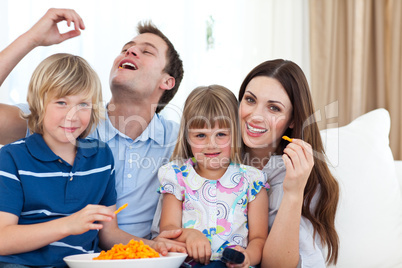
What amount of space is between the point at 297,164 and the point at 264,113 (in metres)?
0.31

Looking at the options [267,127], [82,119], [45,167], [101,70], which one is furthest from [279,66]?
[101,70]

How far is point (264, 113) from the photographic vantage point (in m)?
1.61

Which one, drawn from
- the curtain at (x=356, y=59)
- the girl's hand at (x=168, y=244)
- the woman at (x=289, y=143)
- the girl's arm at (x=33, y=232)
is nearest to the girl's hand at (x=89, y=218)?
the girl's arm at (x=33, y=232)

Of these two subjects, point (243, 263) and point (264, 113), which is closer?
point (243, 263)

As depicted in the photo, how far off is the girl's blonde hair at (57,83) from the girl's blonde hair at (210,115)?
0.34m

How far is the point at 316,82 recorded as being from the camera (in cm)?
296

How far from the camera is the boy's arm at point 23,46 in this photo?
1.51 m


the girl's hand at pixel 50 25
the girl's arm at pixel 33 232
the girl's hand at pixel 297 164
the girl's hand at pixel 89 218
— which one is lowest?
the girl's arm at pixel 33 232

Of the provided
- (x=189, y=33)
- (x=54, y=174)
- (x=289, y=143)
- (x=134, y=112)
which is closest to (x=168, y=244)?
(x=54, y=174)

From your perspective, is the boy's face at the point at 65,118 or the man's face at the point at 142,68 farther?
the man's face at the point at 142,68

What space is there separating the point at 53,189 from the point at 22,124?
40 centimetres

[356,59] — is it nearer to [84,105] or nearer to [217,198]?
[217,198]

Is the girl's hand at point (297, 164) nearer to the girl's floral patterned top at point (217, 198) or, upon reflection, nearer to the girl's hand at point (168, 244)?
the girl's floral patterned top at point (217, 198)

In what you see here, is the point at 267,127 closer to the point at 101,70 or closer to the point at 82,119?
the point at 82,119
